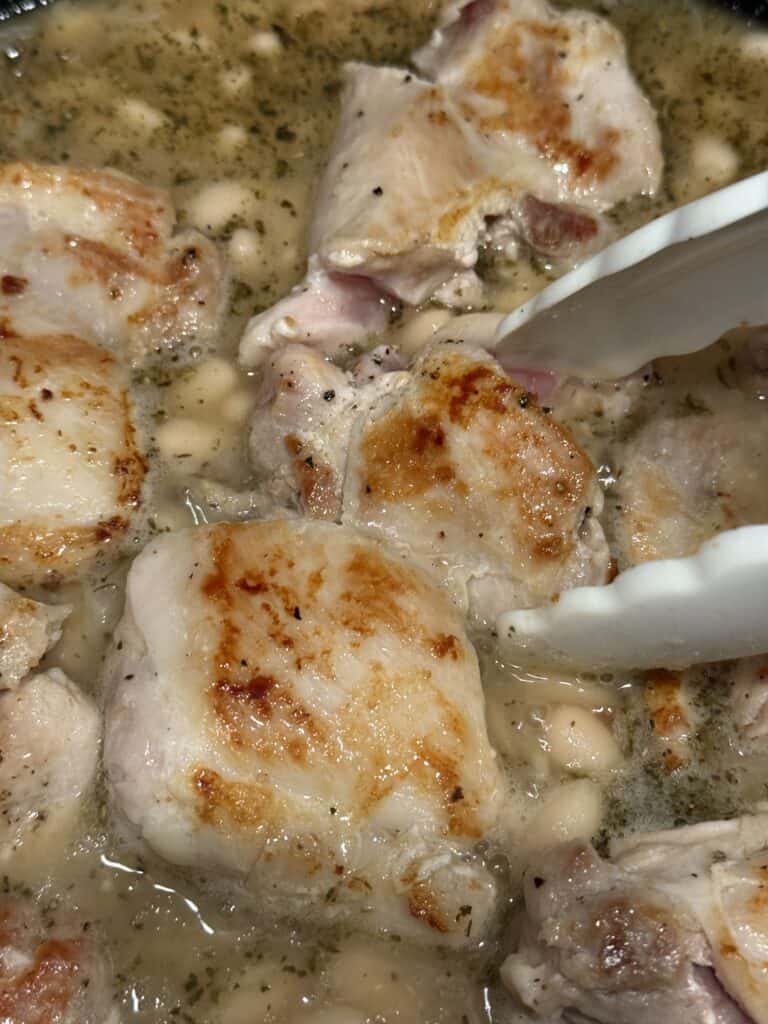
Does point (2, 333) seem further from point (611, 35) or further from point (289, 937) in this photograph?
point (611, 35)

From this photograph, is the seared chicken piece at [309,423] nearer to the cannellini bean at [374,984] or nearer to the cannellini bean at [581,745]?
the cannellini bean at [581,745]

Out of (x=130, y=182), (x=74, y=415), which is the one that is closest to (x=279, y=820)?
(x=74, y=415)

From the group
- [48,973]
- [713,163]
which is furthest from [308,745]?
[713,163]

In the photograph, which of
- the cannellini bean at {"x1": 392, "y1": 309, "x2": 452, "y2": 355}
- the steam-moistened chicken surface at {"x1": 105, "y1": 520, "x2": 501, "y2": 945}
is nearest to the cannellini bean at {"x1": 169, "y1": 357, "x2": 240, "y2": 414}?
the cannellini bean at {"x1": 392, "y1": 309, "x2": 452, "y2": 355}

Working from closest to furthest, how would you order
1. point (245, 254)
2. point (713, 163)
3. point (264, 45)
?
point (245, 254), point (713, 163), point (264, 45)

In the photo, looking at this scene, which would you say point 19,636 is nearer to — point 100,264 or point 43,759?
point 43,759

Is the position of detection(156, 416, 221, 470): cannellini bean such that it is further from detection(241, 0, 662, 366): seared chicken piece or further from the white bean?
the white bean
